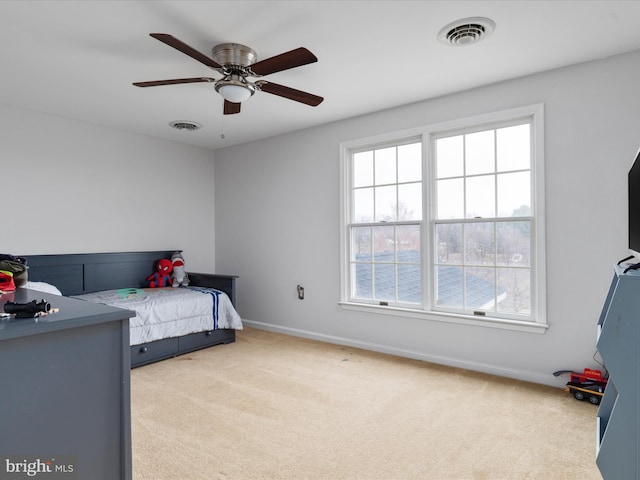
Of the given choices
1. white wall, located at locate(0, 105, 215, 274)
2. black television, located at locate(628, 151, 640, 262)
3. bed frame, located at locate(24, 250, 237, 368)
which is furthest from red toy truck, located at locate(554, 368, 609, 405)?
white wall, located at locate(0, 105, 215, 274)

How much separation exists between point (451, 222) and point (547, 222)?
78 cm

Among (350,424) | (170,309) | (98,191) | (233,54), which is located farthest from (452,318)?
(98,191)

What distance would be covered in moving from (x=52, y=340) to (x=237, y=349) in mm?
3032

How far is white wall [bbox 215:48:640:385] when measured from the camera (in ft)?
9.19

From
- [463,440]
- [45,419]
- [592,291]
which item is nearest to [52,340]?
[45,419]

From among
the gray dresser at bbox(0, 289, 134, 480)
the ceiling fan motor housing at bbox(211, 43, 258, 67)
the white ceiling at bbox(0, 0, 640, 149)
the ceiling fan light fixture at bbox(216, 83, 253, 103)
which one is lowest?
the gray dresser at bbox(0, 289, 134, 480)

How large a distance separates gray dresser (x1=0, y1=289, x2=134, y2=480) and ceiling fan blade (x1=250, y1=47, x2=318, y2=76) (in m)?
1.66

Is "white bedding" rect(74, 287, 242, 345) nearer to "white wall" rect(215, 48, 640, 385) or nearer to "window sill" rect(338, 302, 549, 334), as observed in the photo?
"white wall" rect(215, 48, 640, 385)

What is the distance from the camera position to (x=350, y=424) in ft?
7.91

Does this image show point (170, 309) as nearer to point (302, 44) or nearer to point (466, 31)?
point (302, 44)

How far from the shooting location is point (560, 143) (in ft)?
9.75

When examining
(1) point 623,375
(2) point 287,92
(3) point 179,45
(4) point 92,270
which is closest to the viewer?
(1) point 623,375

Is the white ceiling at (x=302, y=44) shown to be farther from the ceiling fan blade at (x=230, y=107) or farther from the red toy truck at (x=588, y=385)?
the red toy truck at (x=588, y=385)

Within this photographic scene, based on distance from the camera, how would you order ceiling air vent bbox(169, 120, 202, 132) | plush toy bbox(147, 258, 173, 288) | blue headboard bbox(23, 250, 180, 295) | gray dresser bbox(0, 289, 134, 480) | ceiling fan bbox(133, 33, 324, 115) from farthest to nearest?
plush toy bbox(147, 258, 173, 288) < ceiling air vent bbox(169, 120, 202, 132) < blue headboard bbox(23, 250, 180, 295) < ceiling fan bbox(133, 33, 324, 115) < gray dresser bbox(0, 289, 134, 480)
